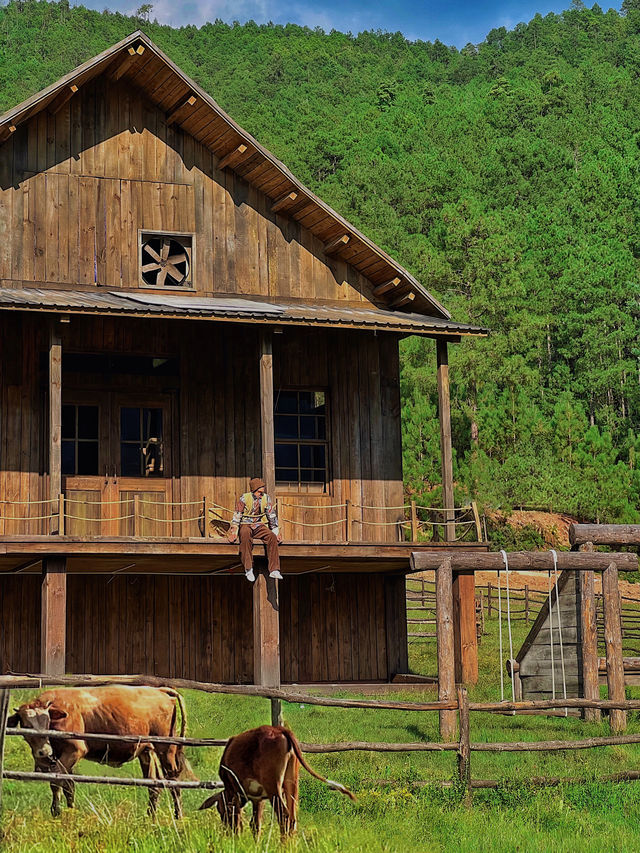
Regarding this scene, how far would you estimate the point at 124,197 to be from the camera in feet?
73.0

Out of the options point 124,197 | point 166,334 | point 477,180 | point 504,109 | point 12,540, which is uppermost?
point 504,109

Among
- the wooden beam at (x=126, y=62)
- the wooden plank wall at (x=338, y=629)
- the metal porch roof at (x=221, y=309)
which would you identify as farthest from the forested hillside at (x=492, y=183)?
the wooden beam at (x=126, y=62)

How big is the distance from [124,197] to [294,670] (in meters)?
8.67

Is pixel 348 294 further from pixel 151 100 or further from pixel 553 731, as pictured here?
pixel 553 731

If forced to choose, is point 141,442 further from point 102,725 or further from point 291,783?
point 291,783

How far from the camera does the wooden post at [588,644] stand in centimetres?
1753

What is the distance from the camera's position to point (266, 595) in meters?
20.6

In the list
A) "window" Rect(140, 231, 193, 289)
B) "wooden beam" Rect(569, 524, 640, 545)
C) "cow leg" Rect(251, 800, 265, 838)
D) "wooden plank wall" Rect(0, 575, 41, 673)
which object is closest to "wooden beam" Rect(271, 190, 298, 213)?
"window" Rect(140, 231, 193, 289)

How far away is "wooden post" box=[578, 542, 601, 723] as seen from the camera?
17.5 metres

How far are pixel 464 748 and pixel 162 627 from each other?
1049 cm

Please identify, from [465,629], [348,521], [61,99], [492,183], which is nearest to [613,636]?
[465,629]

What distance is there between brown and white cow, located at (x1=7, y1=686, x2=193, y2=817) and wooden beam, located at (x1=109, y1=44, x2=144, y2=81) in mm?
13760

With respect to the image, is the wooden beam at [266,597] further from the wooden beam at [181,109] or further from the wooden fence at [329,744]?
the wooden fence at [329,744]

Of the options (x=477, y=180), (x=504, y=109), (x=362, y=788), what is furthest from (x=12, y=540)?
(x=504, y=109)
